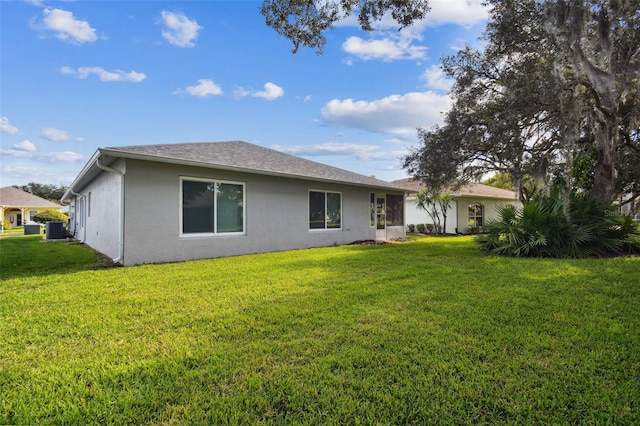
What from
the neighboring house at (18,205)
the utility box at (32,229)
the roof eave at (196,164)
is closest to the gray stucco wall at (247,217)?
the roof eave at (196,164)

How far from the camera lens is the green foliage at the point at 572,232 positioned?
8.60 meters

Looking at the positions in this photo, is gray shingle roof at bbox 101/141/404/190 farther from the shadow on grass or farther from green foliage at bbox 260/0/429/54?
green foliage at bbox 260/0/429/54

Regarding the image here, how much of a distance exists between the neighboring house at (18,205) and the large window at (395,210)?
32.9 m

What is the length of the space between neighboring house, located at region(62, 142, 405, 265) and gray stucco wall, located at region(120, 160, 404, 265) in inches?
0.9

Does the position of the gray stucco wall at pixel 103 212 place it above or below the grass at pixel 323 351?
above

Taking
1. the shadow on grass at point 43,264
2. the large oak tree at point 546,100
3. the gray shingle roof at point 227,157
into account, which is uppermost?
the large oak tree at point 546,100

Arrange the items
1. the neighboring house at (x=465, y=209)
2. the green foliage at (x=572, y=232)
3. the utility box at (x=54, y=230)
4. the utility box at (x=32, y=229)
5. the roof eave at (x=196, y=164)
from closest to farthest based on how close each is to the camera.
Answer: the roof eave at (x=196, y=164) → the green foliage at (x=572, y=232) → the utility box at (x=54, y=230) → the neighboring house at (x=465, y=209) → the utility box at (x=32, y=229)

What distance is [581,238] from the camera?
27.6 feet

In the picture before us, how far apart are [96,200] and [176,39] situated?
6383 mm

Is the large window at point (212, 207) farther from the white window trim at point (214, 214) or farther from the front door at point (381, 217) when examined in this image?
the front door at point (381, 217)

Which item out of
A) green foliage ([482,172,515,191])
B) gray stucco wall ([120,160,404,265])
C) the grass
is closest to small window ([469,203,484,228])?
green foliage ([482,172,515,191])

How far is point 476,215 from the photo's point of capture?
2175 centimetres

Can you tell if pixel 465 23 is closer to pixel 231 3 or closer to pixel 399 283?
pixel 231 3

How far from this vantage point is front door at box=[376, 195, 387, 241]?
50.2 feet
